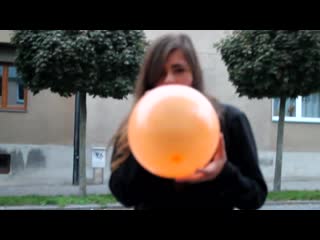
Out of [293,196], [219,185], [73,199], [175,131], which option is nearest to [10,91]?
[73,199]

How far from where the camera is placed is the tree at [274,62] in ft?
37.5

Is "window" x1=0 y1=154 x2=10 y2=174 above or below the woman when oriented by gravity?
below

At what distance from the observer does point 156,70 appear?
1.78 metres

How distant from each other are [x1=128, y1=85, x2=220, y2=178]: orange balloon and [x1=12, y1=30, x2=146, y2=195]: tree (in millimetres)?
9036

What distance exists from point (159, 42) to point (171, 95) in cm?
30

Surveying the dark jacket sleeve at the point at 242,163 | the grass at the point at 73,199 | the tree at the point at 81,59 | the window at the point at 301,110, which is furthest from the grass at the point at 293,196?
the dark jacket sleeve at the point at 242,163

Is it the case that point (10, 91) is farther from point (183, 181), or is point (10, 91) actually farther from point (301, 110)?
point (183, 181)

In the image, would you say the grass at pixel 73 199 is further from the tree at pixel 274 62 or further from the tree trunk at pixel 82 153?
the tree at pixel 274 62

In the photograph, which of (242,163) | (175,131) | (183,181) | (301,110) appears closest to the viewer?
(175,131)

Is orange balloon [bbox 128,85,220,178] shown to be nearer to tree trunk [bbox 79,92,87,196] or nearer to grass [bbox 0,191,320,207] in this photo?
grass [bbox 0,191,320,207]

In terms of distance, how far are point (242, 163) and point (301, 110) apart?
1594 cm

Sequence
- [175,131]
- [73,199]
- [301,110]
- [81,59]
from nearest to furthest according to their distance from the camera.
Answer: [175,131]
[81,59]
[73,199]
[301,110]

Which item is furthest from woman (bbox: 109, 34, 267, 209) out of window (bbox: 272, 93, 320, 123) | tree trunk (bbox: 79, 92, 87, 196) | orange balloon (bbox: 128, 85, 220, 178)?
window (bbox: 272, 93, 320, 123)

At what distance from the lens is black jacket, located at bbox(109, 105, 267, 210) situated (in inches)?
68.4
